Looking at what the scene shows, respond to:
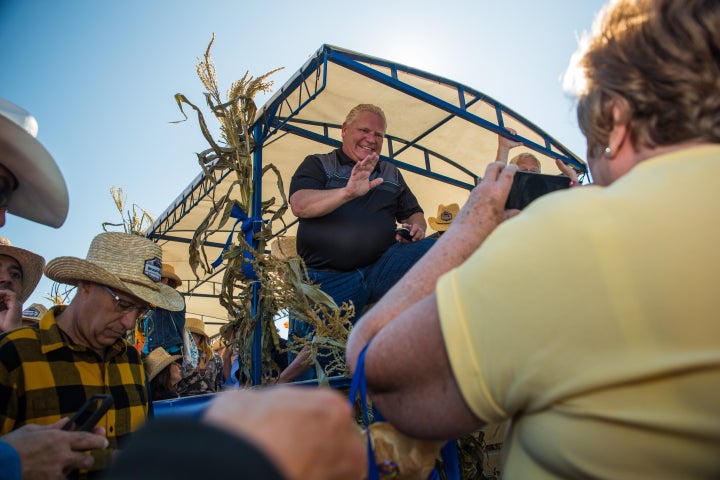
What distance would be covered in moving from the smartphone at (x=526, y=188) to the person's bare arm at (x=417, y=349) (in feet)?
0.34

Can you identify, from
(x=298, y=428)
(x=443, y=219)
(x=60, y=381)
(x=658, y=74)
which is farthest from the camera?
(x=443, y=219)

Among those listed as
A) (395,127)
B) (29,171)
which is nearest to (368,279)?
(29,171)

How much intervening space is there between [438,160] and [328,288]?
14.6 ft

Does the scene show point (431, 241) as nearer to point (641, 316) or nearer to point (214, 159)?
point (214, 159)

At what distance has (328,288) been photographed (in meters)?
2.66

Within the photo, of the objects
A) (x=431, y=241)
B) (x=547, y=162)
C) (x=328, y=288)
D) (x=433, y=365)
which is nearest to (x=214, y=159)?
(x=328, y=288)

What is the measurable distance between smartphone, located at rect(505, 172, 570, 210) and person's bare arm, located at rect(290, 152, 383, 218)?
1.44 meters

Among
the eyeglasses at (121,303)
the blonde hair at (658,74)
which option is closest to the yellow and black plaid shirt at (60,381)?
the eyeglasses at (121,303)

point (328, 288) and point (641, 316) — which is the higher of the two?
point (328, 288)

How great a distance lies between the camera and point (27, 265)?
3.01 meters

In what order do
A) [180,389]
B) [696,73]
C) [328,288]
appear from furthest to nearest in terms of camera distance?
[180,389], [328,288], [696,73]

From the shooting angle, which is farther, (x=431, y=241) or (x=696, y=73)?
(x=431, y=241)

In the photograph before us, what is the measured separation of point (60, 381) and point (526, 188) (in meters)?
1.86

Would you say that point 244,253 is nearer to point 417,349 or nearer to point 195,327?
point 417,349
